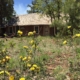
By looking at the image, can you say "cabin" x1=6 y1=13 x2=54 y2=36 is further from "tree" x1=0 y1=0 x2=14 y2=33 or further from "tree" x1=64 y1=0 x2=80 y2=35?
"tree" x1=64 y1=0 x2=80 y2=35

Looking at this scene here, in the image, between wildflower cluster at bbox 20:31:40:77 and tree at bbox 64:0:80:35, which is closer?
wildflower cluster at bbox 20:31:40:77

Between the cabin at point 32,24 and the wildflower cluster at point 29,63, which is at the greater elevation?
the wildflower cluster at point 29,63

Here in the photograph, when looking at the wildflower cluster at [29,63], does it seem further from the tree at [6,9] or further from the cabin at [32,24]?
the tree at [6,9]

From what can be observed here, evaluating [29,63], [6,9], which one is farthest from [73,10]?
[29,63]

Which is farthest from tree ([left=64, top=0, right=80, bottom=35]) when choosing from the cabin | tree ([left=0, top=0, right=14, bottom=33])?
tree ([left=0, top=0, right=14, bottom=33])

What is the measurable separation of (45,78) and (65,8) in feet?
77.5

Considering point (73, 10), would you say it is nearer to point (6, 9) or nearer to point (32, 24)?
point (32, 24)

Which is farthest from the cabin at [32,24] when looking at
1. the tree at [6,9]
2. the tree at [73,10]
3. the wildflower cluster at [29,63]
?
the wildflower cluster at [29,63]

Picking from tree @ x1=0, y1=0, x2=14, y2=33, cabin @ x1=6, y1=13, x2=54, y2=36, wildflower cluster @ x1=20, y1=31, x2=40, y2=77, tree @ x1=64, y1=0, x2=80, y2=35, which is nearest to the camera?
wildflower cluster @ x1=20, y1=31, x2=40, y2=77

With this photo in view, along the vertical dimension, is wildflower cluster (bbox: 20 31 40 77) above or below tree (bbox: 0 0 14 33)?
above

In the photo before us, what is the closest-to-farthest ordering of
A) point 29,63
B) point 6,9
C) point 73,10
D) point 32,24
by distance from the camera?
point 29,63 < point 73,10 < point 32,24 < point 6,9

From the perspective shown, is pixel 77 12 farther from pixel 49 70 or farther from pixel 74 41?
pixel 49 70

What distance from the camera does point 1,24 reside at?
4566 cm

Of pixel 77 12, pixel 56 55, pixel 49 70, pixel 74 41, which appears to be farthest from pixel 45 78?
pixel 77 12
